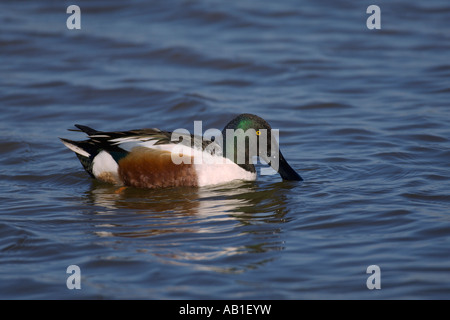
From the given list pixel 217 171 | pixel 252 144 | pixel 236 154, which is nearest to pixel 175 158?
pixel 217 171

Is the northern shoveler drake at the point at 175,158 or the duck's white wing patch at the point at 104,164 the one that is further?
the duck's white wing patch at the point at 104,164

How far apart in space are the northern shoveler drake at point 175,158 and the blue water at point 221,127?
15cm

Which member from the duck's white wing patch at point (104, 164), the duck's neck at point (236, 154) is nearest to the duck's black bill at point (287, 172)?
the duck's neck at point (236, 154)

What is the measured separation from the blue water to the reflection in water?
2 cm

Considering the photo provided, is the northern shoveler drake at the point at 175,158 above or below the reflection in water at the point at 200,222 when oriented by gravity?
above

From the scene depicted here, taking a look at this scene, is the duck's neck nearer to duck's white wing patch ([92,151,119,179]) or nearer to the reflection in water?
the reflection in water

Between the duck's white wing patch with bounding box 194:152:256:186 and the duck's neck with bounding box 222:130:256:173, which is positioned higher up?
the duck's neck with bounding box 222:130:256:173

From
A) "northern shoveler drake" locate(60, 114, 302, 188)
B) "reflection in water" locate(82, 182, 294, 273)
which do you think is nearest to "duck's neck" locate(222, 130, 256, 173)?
"northern shoveler drake" locate(60, 114, 302, 188)

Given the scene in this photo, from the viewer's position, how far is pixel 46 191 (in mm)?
6836

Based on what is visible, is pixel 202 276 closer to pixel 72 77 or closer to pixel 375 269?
pixel 375 269

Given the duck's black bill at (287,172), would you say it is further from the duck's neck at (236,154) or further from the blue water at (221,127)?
the duck's neck at (236,154)

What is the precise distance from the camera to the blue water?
15.9ft

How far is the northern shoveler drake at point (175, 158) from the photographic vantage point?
673cm
